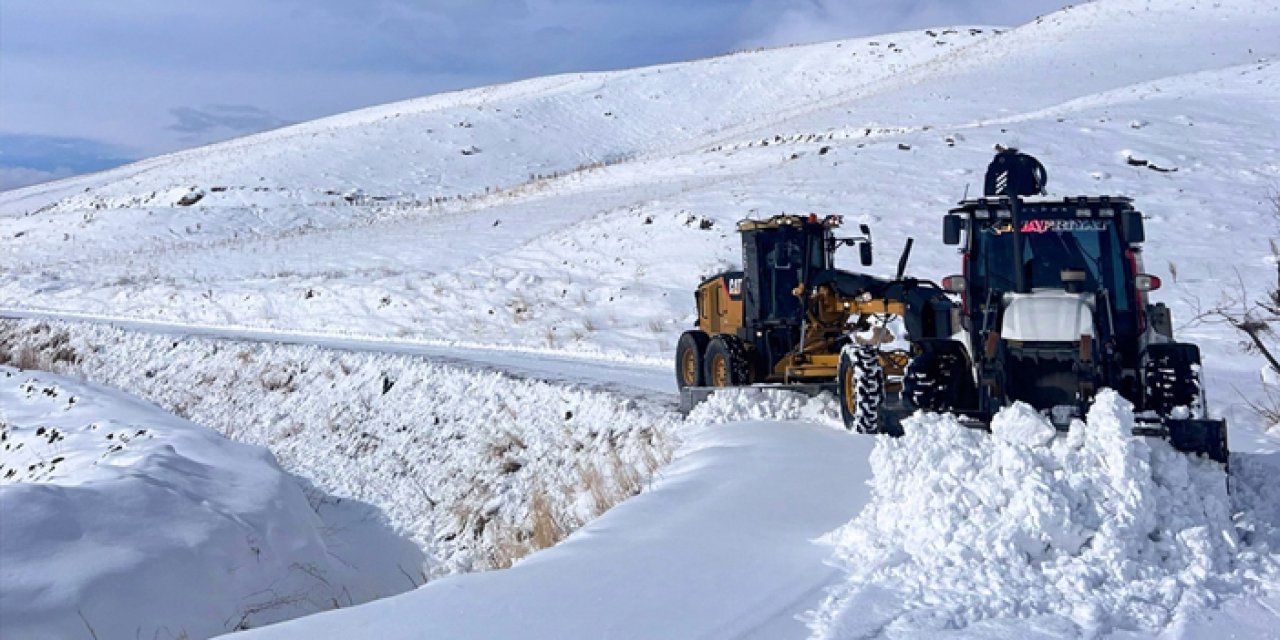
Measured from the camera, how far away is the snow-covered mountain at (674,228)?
→ 5848 mm

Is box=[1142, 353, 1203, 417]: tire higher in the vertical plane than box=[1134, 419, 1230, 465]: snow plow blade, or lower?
higher

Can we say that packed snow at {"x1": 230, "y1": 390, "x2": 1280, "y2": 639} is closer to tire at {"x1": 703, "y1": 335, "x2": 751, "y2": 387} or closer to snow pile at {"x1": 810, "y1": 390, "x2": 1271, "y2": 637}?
snow pile at {"x1": 810, "y1": 390, "x2": 1271, "y2": 637}

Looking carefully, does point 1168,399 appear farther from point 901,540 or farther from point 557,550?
point 557,550

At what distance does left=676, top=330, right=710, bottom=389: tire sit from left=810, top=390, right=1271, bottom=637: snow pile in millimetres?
6932

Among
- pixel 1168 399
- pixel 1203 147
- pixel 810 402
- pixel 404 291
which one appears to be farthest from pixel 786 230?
pixel 1203 147

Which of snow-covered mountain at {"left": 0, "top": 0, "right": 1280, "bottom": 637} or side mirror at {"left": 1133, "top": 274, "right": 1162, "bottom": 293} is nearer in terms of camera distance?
snow-covered mountain at {"left": 0, "top": 0, "right": 1280, "bottom": 637}

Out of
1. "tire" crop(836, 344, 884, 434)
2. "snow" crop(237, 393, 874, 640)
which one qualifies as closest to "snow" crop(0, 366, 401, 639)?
"snow" crop(237, 393, 874, 640)


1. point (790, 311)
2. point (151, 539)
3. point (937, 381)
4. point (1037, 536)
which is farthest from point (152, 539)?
point (790, 311)

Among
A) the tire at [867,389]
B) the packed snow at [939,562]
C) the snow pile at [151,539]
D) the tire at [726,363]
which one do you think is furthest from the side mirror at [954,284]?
the snow pile at [151,539]

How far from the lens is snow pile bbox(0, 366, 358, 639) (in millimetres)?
7203

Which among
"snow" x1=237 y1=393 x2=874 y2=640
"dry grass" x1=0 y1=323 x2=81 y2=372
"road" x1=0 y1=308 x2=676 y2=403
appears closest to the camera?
"snow" x1=237 y1=393 x2=874 y2=640

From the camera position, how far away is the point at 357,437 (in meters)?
16.3

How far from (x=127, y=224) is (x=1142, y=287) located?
46.7 m

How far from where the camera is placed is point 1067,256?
28.3ft
